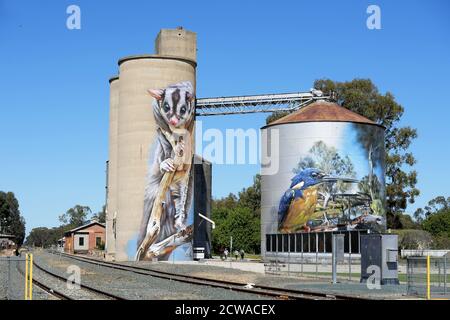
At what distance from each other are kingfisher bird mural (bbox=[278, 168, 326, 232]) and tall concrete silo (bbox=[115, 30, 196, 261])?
15561 mm

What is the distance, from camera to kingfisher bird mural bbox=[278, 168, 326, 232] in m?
70.4

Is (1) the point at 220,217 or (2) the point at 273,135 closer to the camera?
(2) the point at 273,135

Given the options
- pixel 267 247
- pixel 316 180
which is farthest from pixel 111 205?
pixel 316 180

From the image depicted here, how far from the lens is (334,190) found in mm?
70875

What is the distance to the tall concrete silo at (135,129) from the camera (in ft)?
250

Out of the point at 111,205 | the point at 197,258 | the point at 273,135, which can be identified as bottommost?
the point at 197,258

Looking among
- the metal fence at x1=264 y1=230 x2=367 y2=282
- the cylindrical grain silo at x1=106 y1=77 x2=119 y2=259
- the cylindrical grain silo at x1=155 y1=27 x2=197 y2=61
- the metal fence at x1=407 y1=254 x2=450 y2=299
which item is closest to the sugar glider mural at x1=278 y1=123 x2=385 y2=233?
the metal fence at x1=264 y1=230 x2=367 y2=282

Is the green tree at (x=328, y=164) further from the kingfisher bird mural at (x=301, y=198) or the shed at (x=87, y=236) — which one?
the shed at (x=87, y=236)

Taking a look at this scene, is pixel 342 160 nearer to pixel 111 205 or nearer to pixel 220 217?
pixel 111 205

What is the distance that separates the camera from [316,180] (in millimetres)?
70938

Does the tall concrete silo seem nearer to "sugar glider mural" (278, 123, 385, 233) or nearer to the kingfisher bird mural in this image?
"sugar glider mural" (278, 123, 385, 233)

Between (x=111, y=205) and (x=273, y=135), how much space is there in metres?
31.3
